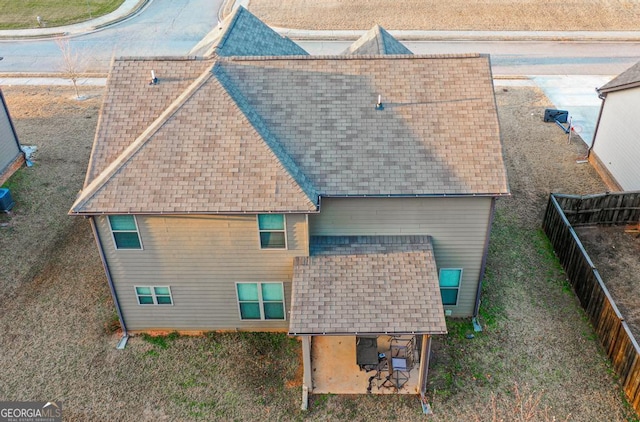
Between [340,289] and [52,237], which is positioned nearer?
[340,289]

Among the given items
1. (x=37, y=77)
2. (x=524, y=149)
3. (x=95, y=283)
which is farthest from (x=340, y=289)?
(x=37, y=77)

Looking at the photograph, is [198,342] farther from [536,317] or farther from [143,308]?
[536,317]

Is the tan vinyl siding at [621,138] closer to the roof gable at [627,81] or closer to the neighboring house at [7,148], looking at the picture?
the roof gable at [627,81]

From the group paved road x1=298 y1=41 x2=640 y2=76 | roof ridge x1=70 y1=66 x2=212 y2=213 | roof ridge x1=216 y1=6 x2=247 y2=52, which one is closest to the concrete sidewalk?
paved road x1=298 y1=41 x2=640 y2=76

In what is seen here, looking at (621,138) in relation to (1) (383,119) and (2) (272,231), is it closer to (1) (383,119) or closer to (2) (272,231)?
(1) (383,119)

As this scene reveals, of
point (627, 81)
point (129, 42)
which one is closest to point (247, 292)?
point (627, 81)

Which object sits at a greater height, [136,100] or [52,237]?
[136,100]

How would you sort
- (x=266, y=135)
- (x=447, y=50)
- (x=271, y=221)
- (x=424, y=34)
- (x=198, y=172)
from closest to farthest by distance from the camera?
(x=198, y=172), (x=271, y=221), (x=266, y=135), (x=447, y=50), (x=424, y=34)
